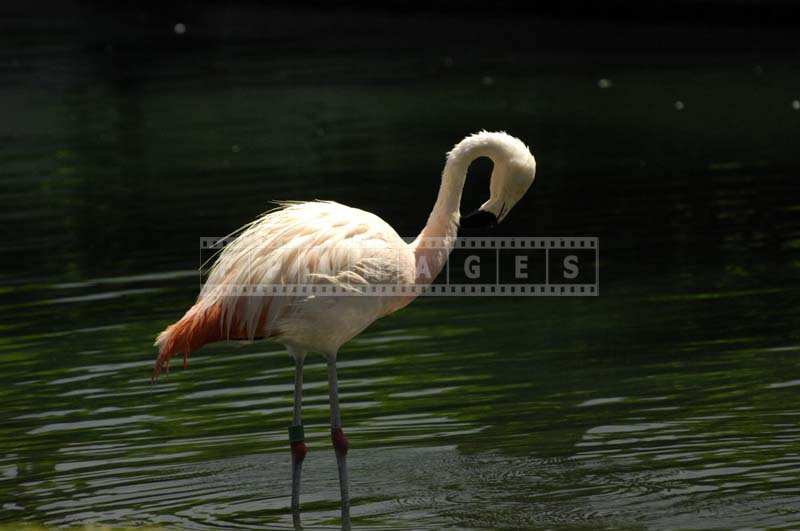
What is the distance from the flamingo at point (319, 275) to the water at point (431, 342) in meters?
0.65

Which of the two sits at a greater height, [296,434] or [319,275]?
[319,275]

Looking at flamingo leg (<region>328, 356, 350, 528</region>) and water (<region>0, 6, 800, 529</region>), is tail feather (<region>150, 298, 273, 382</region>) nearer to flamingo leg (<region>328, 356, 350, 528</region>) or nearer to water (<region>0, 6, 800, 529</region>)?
flamingo leg (<region>328, 356, 350, 528</region>)

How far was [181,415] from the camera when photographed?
854 cm

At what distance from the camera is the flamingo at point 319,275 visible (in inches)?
279

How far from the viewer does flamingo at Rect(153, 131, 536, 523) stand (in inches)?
279

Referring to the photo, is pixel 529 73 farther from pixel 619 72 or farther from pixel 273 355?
pixel 273 355

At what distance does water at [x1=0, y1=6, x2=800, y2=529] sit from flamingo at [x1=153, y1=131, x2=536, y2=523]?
2.15ft

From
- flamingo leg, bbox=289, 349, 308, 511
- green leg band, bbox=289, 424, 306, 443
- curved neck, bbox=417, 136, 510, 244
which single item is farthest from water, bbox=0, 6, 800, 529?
curved neck, bbox=417, 136, 510, 244

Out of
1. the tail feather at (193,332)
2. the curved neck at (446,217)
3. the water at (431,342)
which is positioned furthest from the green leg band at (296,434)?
the curved neck at (446,217)

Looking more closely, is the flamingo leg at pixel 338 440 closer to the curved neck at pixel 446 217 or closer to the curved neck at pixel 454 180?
the curved neck at pixel 446 217

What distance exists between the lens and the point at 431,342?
32.6 ft

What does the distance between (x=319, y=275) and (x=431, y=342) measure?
2968 mm

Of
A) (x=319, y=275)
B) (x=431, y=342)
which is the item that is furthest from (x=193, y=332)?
(x=431, y=342)

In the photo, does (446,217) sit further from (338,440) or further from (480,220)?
(338,440)
